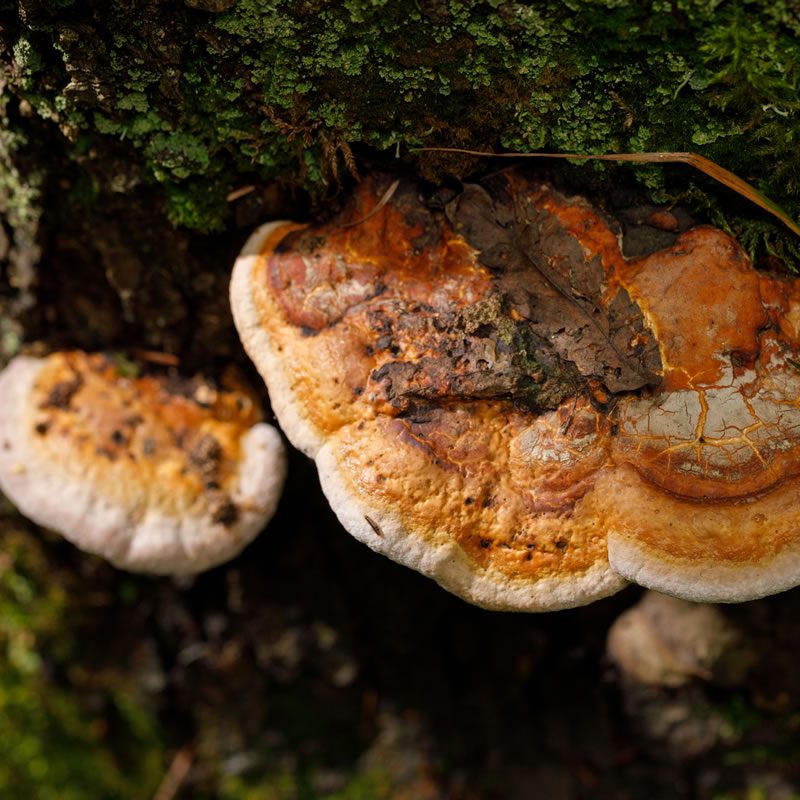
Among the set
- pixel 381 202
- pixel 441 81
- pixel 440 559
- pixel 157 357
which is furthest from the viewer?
pixel 157 357

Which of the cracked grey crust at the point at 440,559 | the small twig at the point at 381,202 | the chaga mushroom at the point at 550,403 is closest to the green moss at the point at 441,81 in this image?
the small twig at the point at 381,202

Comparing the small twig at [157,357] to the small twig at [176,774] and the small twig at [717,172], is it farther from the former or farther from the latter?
the small twig at [176,774]

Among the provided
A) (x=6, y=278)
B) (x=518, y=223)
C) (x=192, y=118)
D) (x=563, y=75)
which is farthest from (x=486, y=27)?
(x=6, y=278)

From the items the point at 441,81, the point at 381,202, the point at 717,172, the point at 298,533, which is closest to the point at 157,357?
the point at 298,533

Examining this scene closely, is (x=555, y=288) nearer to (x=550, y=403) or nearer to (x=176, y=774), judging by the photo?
(x=550, y=403)

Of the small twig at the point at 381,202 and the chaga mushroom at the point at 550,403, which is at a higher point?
the small twig at the point at 381,202

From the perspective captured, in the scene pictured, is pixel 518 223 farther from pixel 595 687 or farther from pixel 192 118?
pixel 595 687

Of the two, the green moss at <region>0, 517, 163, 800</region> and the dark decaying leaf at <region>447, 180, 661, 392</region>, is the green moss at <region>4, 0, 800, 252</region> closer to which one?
the dark decaying leaf at <region>447, 180, 661, 392</region>
